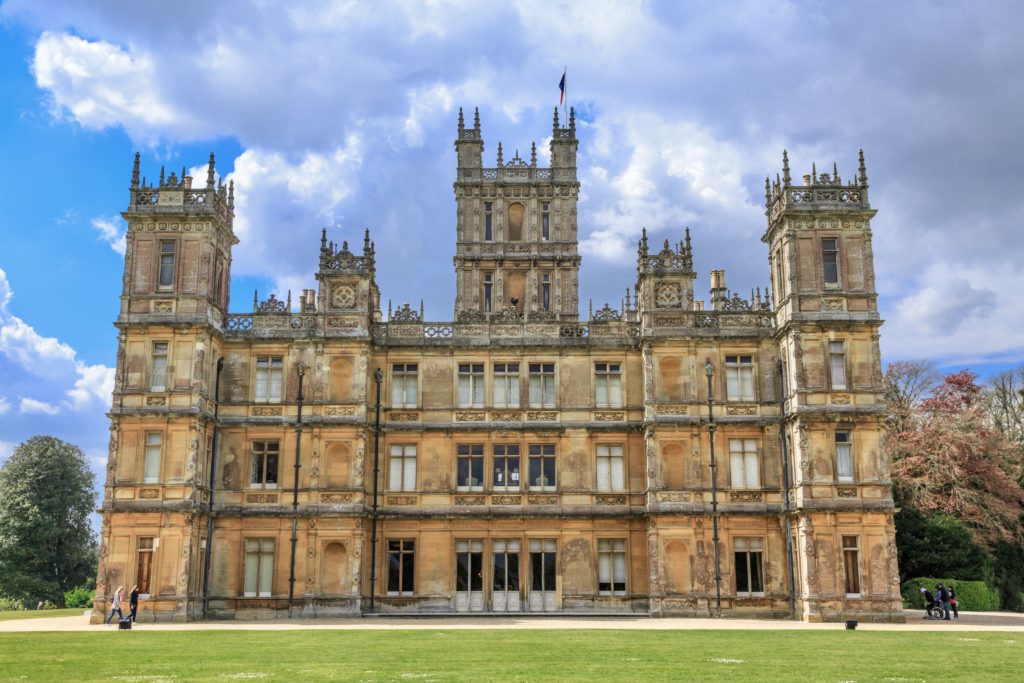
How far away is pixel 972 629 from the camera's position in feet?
106

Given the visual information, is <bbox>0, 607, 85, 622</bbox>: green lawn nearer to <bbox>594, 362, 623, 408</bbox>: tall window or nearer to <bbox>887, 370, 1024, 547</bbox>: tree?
<bbox>594, 362, 623, 408</bbox>: tall window

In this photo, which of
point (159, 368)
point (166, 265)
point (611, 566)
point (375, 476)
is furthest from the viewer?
point (375, 476)

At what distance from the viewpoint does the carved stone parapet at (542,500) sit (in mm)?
40875

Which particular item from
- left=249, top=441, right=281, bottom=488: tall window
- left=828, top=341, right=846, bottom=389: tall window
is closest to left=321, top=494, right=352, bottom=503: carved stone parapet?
left=249, top=441, right=281, bottom=488: tall window

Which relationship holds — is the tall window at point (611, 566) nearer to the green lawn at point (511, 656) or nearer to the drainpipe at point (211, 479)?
the green lawn at point (511, 656)

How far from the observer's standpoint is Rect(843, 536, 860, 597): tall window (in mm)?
36875

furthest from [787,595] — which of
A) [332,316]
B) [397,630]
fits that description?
[332,316]

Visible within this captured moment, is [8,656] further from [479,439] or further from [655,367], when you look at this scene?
[655,367]

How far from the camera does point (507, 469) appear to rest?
41.2 m

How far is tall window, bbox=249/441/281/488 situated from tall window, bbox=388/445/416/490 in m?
4.81

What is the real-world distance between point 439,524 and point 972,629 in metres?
20.5

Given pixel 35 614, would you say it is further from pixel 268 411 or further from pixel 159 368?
pixel 268 411

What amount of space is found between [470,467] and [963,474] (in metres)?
24.2

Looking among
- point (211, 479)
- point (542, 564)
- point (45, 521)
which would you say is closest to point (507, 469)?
point (542, 564)
